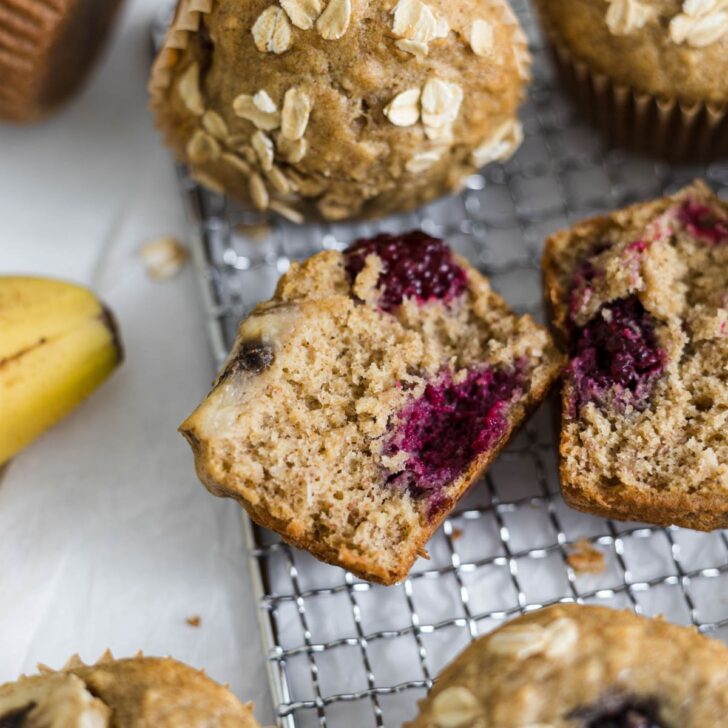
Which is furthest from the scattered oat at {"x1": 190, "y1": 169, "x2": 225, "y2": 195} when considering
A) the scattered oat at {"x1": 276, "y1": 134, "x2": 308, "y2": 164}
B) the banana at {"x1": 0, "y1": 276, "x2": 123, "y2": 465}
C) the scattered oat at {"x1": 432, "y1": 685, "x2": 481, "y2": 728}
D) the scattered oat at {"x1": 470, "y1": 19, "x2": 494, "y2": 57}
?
the scattered oat at {"x1": 432, "y1": 685, "x2": 481, "y2": 728}

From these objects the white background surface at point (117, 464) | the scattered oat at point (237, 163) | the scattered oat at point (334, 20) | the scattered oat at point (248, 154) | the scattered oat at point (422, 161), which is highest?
the scattered oat at point (334, 20)

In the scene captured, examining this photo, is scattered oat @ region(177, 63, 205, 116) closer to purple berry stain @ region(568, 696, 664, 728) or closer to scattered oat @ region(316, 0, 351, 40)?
scattered oat @ region(316, 0, 351, 40)

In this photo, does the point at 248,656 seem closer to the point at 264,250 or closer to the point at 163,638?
the point at 163,638

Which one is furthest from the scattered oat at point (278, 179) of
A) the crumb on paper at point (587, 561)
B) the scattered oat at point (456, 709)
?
the scattered oat at point (456, 709)

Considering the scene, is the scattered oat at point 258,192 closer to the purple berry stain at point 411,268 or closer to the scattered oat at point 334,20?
the purple berry stain at point 411,268

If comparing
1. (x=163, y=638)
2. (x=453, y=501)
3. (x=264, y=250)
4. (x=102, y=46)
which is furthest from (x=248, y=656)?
(x=102, y=46)
